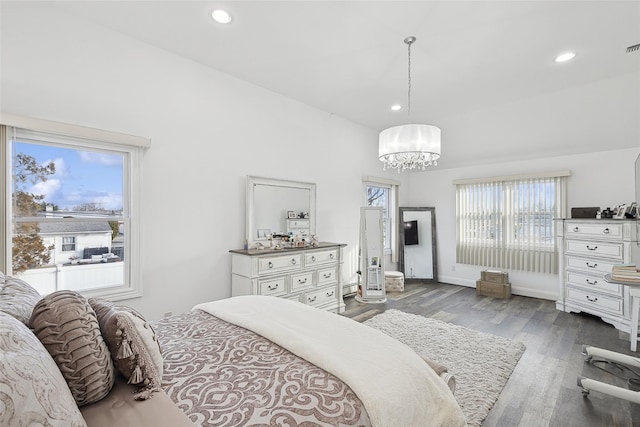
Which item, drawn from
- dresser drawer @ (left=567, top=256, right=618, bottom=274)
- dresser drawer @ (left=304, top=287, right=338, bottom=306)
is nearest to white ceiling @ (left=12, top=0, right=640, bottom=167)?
dresser drawer @ (left=567, top=256, right=618, bottom=274)

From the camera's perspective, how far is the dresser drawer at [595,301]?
10.8 ft

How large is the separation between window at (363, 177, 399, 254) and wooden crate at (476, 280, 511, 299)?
5.05ft

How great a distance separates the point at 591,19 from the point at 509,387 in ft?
9.92

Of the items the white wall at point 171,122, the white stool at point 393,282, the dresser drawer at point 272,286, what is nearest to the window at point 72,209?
the white wall at point 171,122

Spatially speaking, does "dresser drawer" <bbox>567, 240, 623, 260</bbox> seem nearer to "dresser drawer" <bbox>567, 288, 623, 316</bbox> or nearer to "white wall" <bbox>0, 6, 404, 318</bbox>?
"dresser drawer" <bbox>567, 288, 623, 316</bbox>

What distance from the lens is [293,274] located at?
3438 millimetres

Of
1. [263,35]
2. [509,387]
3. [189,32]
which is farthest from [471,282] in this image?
[189,32]

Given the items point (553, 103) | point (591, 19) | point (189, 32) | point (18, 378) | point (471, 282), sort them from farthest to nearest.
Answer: point (471, 282) < point (553, 103) < point (189, 32) < point (591, 19) < point (18, 378)

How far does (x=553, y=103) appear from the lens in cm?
374

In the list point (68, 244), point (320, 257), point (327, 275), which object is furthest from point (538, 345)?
point (68, 244)

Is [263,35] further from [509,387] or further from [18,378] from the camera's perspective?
[509,387]

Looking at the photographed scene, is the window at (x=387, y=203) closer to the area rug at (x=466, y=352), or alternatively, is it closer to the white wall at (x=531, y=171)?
the white wall at (x=531, y=171)

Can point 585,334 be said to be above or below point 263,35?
below

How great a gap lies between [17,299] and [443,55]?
3.53 meters
